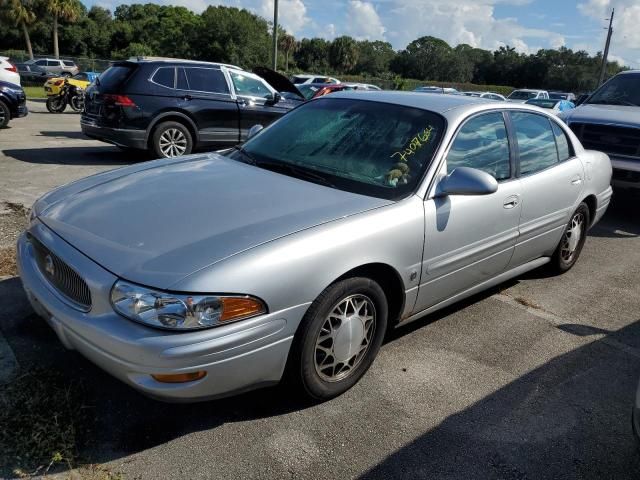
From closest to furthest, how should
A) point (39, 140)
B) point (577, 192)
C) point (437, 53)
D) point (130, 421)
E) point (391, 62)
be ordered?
1. point (130, 421)
2. point (577, 192)
3. point (39, 140)
4. point (437, 53)
5. point (391, 62)

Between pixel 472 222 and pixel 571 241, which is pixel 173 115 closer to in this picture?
pixel 571 241

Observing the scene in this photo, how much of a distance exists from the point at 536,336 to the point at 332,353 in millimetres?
1841

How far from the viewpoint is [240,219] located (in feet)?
9.21

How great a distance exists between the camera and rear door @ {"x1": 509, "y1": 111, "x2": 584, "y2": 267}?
4.14m

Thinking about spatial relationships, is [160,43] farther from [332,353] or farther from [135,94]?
[332,353]

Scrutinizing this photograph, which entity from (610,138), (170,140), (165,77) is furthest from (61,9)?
(610,138)

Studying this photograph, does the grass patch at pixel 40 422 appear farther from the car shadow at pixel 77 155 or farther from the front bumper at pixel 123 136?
the car shadow at pixel 77 155

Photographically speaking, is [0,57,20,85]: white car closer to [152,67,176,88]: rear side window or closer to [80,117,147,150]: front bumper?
[80,117,147,150]: front bumper

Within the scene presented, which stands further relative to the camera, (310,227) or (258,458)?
(310,227)

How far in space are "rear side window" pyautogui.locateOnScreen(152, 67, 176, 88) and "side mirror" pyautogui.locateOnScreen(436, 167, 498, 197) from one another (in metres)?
7.01

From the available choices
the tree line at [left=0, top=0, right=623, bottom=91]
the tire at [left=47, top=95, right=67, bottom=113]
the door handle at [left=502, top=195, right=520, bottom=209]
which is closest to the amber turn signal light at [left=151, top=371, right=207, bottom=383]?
the door handle at [left=502, top=195, right=520, bottom=209]

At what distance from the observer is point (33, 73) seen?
34156 mm

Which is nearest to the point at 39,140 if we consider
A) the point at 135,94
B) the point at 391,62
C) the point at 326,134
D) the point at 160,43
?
the point at 135,94

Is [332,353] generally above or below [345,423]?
above
